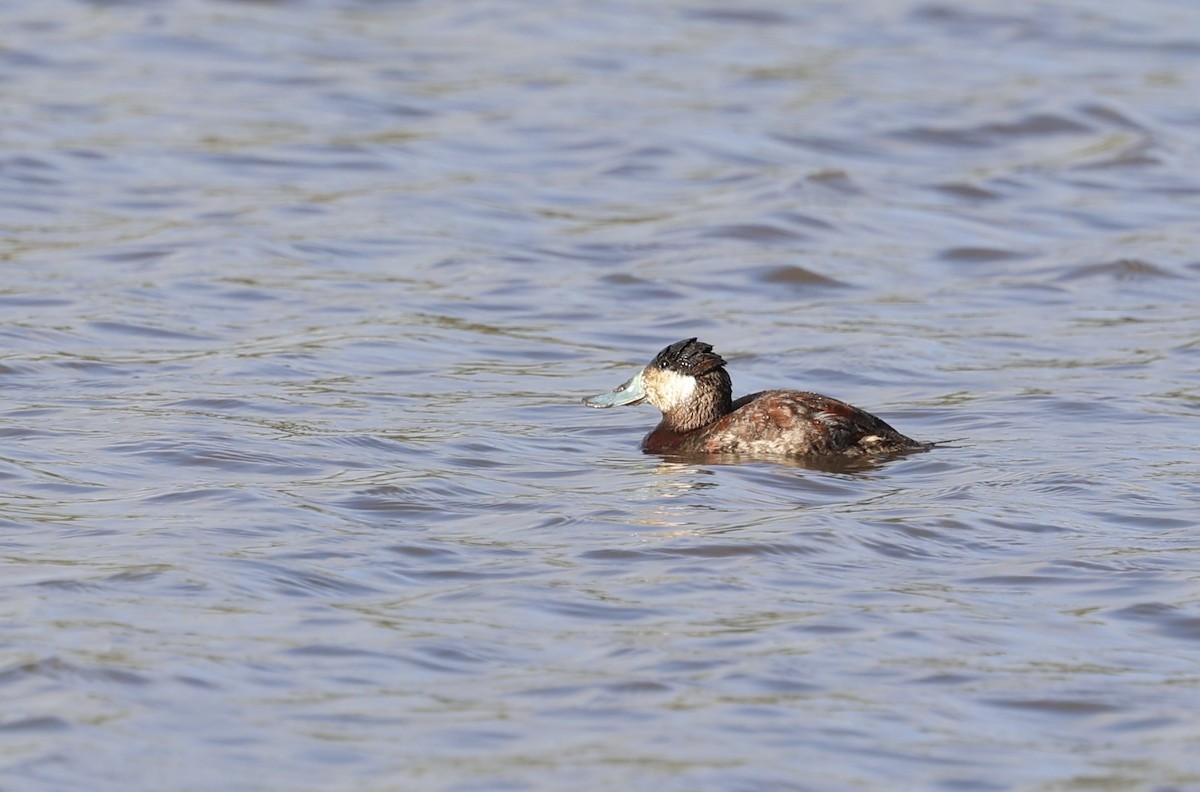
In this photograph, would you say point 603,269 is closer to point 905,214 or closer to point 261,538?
point 905,214

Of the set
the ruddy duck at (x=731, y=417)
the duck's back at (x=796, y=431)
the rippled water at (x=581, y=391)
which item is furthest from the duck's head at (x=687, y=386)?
the rippled water at (x=581, y=391)

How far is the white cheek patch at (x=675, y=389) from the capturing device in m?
9.81

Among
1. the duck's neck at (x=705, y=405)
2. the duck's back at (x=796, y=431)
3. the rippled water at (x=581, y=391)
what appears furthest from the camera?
the duck's neck at (x=705, y=405)

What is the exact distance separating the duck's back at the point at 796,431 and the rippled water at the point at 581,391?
0.23 meters

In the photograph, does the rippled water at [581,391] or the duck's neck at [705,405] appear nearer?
the rippled water at [581,391]

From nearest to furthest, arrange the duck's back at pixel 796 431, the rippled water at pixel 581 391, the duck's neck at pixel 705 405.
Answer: the rippled water at pixel 581 391, the duck's back at pixel 796 431, the duck's neck at pixel 705 405

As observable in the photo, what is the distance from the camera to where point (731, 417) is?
9617 millimetres

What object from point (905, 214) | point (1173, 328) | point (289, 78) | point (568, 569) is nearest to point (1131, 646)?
point (568, 569)

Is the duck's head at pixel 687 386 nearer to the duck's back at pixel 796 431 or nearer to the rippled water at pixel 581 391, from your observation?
the duck's back at pixel 796 431

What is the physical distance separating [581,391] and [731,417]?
5.17 feet

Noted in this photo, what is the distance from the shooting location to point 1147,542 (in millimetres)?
7848

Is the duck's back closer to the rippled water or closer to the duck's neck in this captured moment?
the duck's neck

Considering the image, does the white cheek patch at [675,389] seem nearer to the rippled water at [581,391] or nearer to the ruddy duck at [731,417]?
the ruddy duck at [731,417]

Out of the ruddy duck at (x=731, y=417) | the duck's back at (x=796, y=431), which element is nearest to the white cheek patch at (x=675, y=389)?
the ruddy duck at (x=731, y=417)
